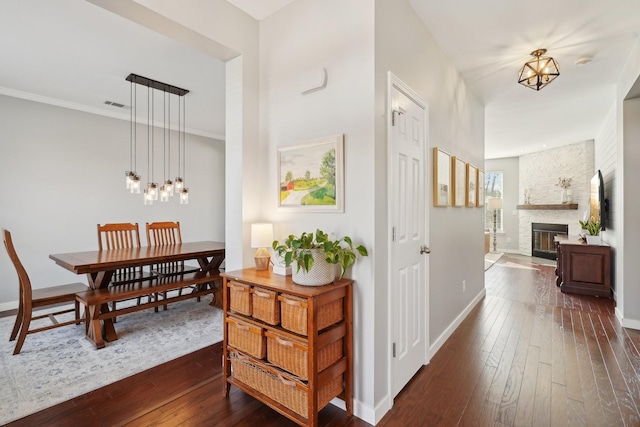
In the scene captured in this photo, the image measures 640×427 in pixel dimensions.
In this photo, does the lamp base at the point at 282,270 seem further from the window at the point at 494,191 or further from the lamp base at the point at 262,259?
the window at the point at 494,191

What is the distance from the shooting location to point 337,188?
79.0 inches

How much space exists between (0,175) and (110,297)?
8.18ft

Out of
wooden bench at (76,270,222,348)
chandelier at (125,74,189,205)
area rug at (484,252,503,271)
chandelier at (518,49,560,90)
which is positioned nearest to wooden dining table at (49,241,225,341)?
wooden bench at (76,270,222,348)

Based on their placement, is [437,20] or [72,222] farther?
[72,222]

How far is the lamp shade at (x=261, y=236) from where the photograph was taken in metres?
2.17

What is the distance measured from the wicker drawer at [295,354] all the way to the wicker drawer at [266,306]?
0.08m

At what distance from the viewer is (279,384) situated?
183 cm

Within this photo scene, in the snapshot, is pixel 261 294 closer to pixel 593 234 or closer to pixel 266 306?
pixel 266 306

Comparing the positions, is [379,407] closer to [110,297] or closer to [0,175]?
→ [110,297]

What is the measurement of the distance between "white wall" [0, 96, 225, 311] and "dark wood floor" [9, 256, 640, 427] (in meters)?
3.05

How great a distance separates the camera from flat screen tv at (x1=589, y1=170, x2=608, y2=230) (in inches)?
181

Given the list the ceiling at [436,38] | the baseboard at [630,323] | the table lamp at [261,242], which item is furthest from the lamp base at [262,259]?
the baseboard at [630,323]

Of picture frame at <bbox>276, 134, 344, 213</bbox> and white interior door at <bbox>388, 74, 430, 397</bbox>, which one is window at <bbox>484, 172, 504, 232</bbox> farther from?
picture frame at <bbox>276, 134, 344, 213</bbox>

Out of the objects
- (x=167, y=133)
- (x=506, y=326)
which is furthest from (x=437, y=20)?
(x=167, y=133)
